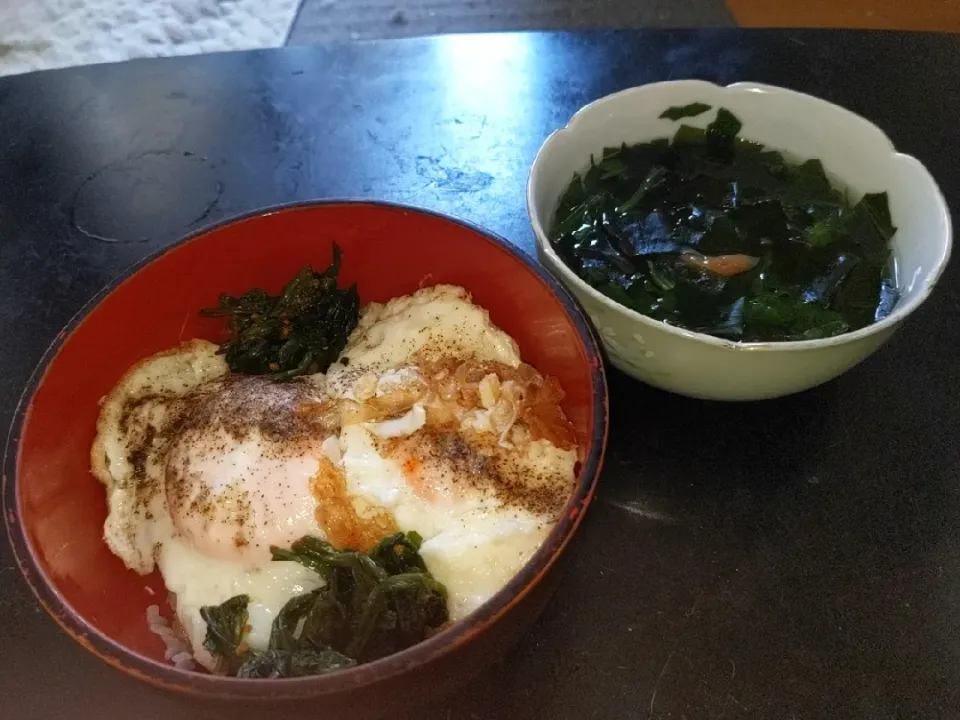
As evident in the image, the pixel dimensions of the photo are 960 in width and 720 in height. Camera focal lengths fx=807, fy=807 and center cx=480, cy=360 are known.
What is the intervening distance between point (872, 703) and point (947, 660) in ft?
0.40

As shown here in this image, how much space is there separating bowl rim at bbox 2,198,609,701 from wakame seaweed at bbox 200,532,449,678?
0.10 meters

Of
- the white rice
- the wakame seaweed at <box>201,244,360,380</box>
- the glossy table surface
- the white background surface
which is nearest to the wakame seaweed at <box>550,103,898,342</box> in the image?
the glossy table surface

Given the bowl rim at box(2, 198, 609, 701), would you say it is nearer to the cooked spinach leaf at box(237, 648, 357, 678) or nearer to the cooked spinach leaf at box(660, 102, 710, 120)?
the cooked spinach leaf at box(237, 648, 357, 678)

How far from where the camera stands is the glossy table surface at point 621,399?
40.3 inches

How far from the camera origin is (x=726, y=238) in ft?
4.27

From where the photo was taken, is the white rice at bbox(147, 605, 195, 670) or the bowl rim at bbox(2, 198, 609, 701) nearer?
the bowl rim at bbox(2, 198, 609, 701)

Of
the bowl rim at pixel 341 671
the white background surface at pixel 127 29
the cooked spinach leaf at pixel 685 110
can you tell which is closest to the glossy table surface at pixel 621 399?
the bowl rim at pixel 341 671

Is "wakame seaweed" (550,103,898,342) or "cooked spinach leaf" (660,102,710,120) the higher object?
"cooked spinach leaf" (660,102,710,120)

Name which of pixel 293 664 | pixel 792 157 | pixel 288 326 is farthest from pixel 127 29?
pixel 293 664

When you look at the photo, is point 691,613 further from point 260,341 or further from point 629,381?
point 260,341

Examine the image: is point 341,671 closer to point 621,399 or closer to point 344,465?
point 344,465

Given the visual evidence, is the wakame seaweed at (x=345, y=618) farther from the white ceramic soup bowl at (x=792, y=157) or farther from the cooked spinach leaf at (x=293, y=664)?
the white ceramic soup bowl at (x=792, y=157)

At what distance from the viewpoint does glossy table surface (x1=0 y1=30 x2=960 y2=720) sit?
1024 mm

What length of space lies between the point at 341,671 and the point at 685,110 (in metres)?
1.07
